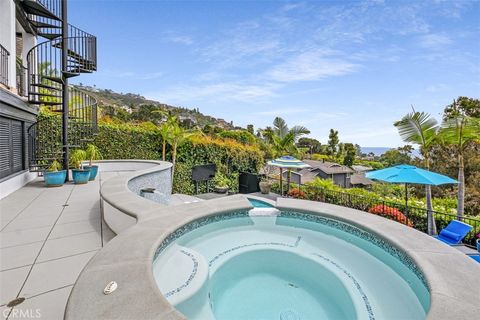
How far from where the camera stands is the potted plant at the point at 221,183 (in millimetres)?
11312

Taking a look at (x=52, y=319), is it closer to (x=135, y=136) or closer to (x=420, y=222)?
(x=420, y=222)

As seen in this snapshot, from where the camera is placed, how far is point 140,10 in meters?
9.02

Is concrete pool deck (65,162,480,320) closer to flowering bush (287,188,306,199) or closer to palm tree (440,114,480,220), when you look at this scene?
flowering bush (287,188,306,199)

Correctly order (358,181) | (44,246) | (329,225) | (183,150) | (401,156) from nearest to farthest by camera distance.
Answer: (44,246) < (329,225) < (183,150) < (401,156) < (358,181)

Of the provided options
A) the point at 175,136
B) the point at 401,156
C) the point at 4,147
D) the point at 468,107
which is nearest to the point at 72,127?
the point at 4,147

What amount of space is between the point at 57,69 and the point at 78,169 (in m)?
3.06

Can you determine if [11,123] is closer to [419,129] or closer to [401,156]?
[419,129]

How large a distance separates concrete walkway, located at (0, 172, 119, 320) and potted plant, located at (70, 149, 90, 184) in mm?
1465

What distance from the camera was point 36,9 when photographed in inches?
260

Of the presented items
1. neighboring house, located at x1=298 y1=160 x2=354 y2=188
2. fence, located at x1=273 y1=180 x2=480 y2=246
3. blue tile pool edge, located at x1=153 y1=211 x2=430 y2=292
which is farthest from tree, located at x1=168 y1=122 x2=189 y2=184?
neighboring house, located at x1=298 y1=160 x2=354 y2=188

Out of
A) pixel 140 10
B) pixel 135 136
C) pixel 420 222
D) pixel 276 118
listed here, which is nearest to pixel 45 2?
pixel 140 10

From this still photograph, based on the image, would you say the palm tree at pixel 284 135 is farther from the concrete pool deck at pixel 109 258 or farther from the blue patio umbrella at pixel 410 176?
the concrete pool deck at pixel 109 258

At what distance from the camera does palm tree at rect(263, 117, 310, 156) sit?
11000 mm
